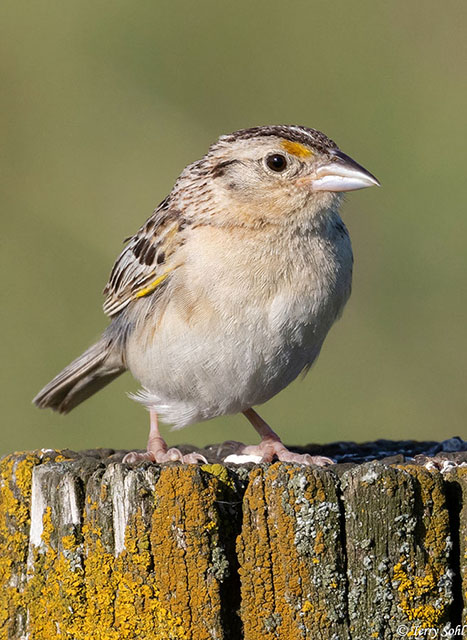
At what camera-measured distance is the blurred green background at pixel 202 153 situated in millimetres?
7129

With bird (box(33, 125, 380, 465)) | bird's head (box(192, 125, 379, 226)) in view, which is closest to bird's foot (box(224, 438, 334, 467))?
bird (box(33, 125, 380, 465))

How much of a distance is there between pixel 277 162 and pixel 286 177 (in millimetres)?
83

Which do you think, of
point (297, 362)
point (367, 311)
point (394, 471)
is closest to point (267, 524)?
point (394, 471)

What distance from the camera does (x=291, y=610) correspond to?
3.32 metres

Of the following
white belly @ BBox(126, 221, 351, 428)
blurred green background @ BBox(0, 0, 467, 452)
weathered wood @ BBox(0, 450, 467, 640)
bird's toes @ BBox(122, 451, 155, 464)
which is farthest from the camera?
blurred green background @ BBox(0, 0, 467, 452)

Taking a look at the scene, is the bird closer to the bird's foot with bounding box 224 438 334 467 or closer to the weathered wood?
the bird's foot with bounding box 224 438 334 467

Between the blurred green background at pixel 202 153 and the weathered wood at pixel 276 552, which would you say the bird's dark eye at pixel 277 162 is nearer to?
the weathered wood at pixel 276 552

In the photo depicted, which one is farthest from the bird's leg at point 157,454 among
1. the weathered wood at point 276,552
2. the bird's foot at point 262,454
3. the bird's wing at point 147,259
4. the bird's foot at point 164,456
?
the weathered wood at point 276,552

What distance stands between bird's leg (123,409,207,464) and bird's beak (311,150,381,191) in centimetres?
119

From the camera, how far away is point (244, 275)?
460 centimetres

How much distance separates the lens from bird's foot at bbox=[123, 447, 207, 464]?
14.7 ft

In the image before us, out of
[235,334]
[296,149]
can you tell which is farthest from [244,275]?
[296,149]

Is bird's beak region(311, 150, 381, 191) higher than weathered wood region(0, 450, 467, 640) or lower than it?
higher

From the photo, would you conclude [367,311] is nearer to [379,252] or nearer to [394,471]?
[379,252]
